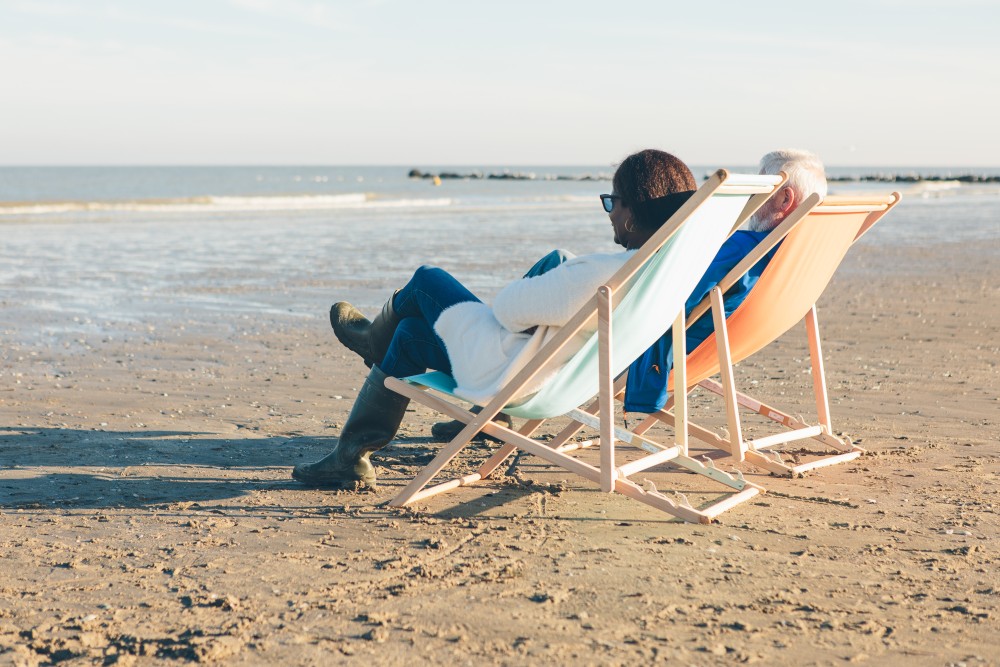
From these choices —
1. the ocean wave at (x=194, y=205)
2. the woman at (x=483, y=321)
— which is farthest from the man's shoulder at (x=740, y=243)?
the ocean wave at (x=194, y=205)

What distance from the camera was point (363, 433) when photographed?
14.6 feet

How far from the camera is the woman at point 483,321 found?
378 cm

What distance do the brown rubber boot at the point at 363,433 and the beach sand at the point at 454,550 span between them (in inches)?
3.6

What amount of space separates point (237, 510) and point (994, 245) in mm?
18558

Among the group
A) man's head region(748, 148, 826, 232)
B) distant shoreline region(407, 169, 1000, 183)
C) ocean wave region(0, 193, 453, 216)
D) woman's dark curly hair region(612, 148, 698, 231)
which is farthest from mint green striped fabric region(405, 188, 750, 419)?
distant shoreline region(407, 169, 1000, 183)

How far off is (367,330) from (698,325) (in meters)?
1.46

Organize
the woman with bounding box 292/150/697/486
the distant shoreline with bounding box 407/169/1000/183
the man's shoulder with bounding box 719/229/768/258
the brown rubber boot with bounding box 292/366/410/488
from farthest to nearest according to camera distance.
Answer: the distant shoreline with bounding box 407/169/1000/183
the man's shoulder with bounding box 719/229/768/258
the brown rubber boot with bounding box 292/366/410/488
the woman with bounding box 292/150/697/486

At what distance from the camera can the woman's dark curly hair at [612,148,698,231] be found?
3.84 meters

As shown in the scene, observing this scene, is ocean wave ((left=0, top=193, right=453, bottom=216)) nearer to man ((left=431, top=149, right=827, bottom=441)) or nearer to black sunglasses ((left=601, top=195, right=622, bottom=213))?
man ((left=431, top=149, right=827, bottom=441))

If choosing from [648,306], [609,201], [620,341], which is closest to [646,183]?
[609,201]

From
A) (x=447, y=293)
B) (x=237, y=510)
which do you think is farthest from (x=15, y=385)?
(x=447, y=293)

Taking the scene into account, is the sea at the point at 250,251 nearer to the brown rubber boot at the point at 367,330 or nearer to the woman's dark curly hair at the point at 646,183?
the brown rubber boot at the point at 367,330

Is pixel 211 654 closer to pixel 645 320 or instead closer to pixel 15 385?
pixel 645 320

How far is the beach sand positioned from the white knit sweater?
1.86 ft
